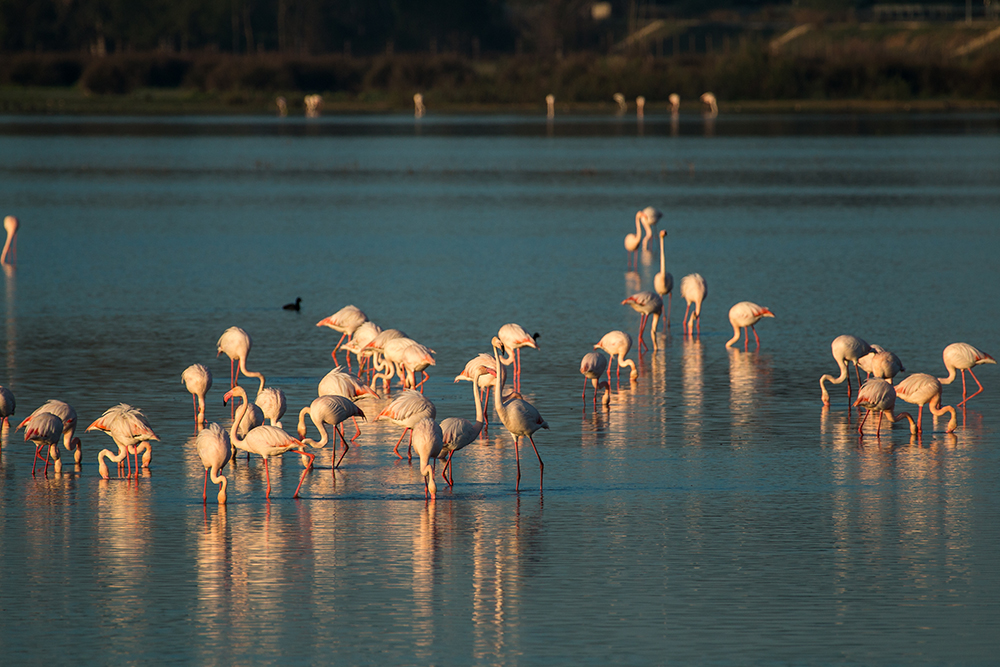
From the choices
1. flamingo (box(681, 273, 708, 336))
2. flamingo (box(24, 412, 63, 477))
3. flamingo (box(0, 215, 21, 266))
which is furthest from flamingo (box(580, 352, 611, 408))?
flamingo (box(0, 215, 21, 266))

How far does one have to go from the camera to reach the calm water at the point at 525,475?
22.1ft

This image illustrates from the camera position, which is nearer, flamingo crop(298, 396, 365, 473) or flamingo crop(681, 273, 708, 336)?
flamingo crop(298, 396, 365, 473)

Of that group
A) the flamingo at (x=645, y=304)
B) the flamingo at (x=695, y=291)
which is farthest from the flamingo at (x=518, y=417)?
the flamingo at (x=695, y=291)

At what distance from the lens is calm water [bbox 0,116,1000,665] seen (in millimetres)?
6738

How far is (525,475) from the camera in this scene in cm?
944

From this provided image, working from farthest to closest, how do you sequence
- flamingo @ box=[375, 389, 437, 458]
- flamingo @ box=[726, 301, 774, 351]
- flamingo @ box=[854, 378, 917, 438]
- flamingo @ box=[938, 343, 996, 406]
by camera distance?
flamingo @ box=[726, 301, 774, 351] → flamingo @ box=[938, 343, 996, 406] → flamingo @ box=[854, 378, 917, 438] → flamingo @ box=[375, 389, 437, 458]

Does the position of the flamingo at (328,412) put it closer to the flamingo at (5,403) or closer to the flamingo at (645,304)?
the flamingo at (5,403)

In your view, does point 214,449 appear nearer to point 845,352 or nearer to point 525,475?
point 525,475

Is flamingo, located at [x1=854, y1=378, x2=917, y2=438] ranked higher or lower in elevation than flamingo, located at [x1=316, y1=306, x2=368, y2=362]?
lower

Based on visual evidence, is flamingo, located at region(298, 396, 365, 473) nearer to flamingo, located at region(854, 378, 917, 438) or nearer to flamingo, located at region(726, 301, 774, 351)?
flamingo, located at region(854, 378, 917, 438)

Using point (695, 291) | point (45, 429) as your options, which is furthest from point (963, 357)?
point (45, 429)

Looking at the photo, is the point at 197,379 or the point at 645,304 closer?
the point at 197,379

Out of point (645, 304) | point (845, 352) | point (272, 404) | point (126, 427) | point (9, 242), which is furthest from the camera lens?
point (9, 242)

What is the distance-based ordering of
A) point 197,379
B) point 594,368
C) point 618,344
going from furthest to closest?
point 618,344
point 594,368
point 197,379
